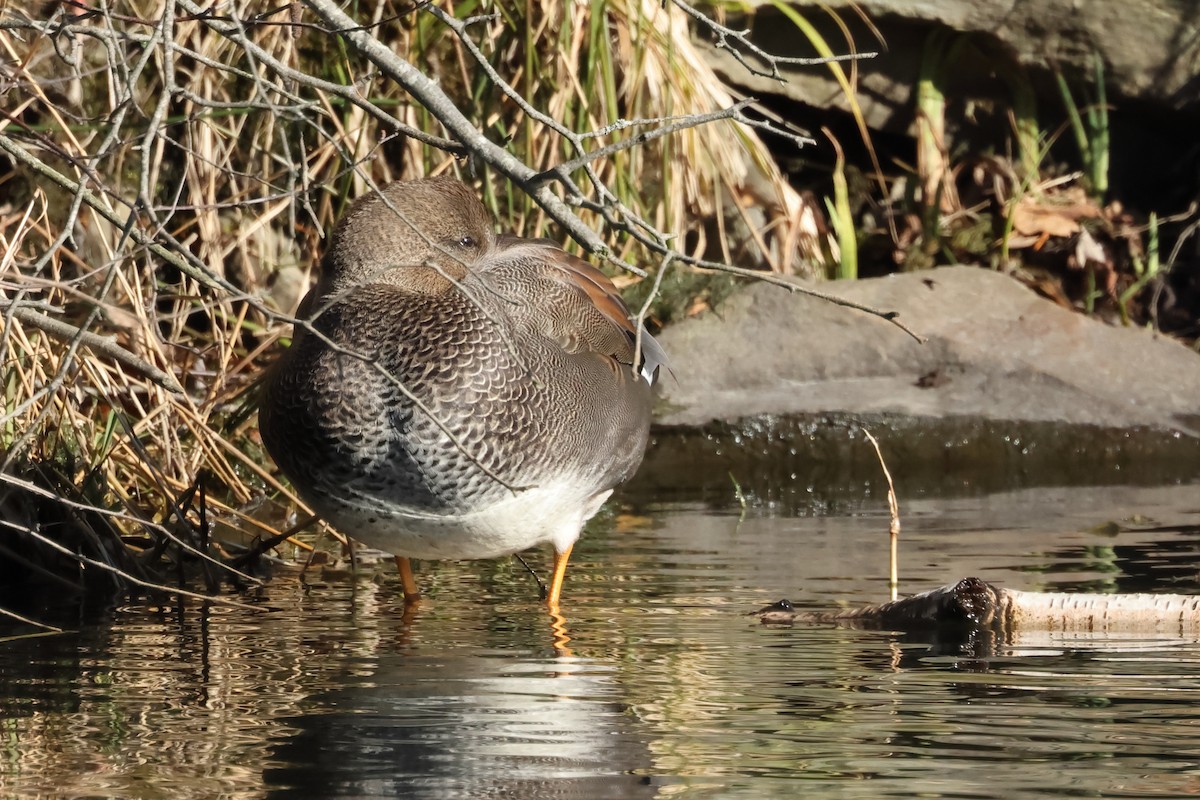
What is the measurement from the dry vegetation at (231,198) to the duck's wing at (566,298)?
0.19 meters

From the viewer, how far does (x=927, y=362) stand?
266 inches

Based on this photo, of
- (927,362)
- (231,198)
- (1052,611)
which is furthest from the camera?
(927,362)

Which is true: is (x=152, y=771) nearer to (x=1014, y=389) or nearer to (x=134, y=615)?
(x=134, y=615)

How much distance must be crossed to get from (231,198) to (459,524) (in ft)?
9.68

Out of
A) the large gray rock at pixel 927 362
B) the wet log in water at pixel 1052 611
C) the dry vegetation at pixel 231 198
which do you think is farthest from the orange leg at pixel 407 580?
the large gray rock at pixel 927 362

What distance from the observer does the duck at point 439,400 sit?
3.78 m

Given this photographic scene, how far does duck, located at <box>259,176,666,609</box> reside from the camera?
378cm

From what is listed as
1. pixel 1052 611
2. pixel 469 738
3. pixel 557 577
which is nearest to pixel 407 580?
pixel 557 577

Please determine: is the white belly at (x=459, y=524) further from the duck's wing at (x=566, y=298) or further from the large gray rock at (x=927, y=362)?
the large gray rock at (x=927, y=362)

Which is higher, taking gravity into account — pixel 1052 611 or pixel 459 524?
pixel 459 524

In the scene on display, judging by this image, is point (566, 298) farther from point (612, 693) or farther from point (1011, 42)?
point (1011, 42)

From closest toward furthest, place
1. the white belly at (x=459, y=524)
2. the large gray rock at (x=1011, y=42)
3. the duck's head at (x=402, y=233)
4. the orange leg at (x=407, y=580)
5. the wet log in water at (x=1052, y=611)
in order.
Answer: the wet log in water at (x=1052, y=611) < the white belly at (x=459, y=524) < the duck's head at (x=402, y=233) < the orange leg at (x=407, y=580) < the large gray rock at (x=1011, y=42)

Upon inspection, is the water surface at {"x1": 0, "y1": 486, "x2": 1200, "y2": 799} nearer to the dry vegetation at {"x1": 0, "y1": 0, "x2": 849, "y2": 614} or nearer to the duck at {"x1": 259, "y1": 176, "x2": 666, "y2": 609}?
the duck at {"x1": 259, "y1": 176, "x2": 666, "y2": 609}

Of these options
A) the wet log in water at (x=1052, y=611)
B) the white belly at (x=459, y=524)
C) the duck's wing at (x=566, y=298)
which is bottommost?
the wet log in water at (x=1052, y=611)
